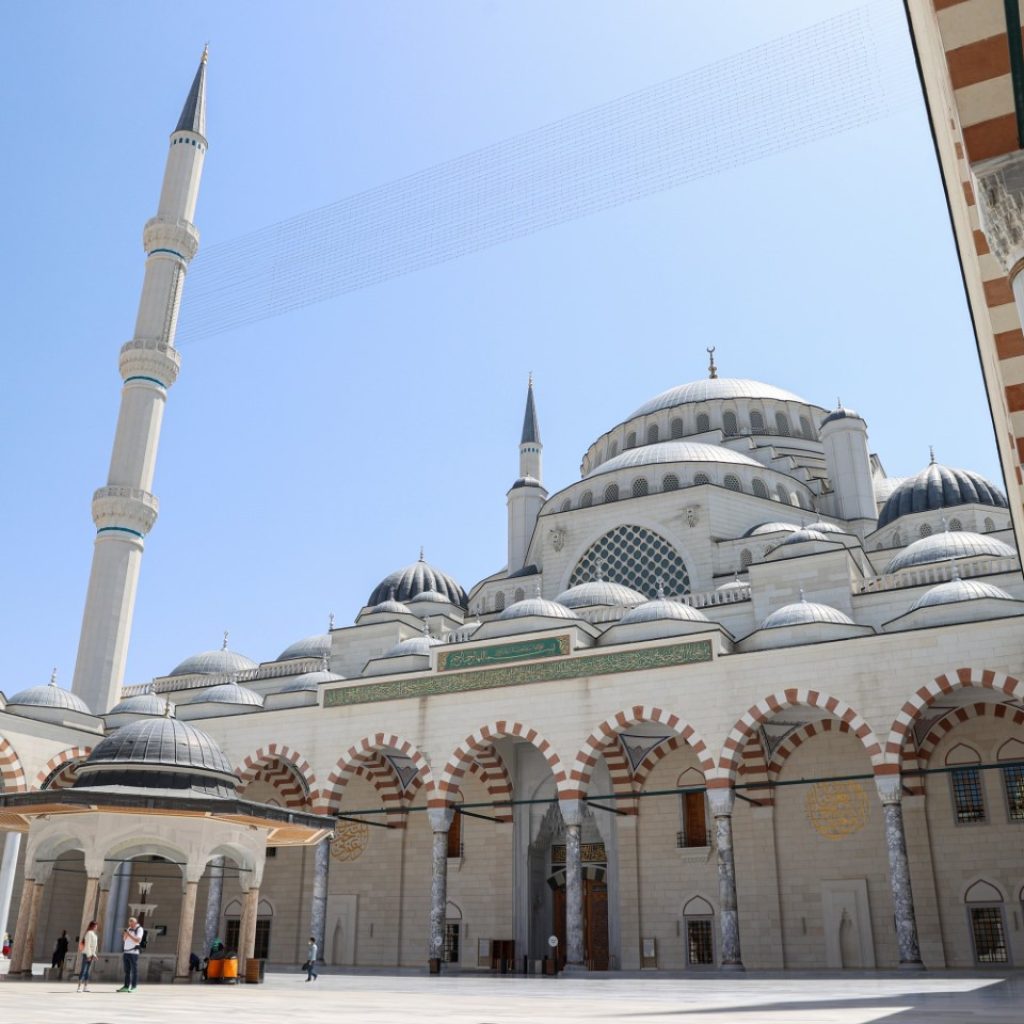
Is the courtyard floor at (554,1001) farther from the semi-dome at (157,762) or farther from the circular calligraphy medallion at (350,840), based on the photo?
the circular calligraphy medallion at (350,840)

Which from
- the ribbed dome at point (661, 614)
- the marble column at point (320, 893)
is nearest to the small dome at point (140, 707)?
the marble column at point (320, 893)

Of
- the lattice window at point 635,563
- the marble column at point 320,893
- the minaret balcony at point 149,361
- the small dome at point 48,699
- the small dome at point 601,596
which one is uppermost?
the minaret balcony at point 149,361

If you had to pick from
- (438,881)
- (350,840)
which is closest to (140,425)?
(350,840)

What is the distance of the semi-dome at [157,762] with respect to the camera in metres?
11.4

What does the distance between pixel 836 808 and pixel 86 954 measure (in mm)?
11082

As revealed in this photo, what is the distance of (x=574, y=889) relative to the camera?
594 inches

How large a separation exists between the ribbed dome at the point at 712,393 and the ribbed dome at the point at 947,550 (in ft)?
35.2

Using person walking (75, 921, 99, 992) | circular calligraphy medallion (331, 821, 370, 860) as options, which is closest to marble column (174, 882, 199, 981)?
person walking (75, 921, 99, 992)

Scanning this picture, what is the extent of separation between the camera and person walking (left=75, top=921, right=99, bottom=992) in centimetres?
976

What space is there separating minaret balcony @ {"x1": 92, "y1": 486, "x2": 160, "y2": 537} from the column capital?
21.4m

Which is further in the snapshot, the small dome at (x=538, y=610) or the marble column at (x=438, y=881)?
the small dome at (x=538, y=610)

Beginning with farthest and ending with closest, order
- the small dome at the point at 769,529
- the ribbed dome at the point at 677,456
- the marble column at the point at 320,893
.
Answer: the ribbed dome at the point at 677,456 < the small dome at the point at 769,529 < the marble column at the point at 320,893

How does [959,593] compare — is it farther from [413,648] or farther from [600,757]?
[413,648]

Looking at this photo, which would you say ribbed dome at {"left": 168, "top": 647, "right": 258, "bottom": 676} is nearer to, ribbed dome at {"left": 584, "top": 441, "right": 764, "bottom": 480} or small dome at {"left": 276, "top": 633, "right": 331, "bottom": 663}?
small dome at {"left": 276, "top": 633, "right": 331, "bottom": 663}
